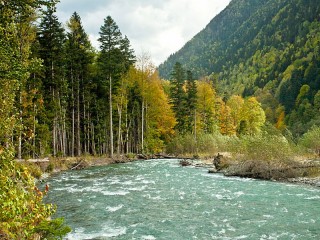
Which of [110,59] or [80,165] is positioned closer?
[80,165]

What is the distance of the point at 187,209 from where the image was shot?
13719 mm

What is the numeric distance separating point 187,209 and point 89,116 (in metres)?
30.6

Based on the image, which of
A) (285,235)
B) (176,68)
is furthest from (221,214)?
(176,68)

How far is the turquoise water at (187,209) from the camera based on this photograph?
10469mm

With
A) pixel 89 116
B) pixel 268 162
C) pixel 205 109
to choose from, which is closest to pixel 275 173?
pixel 268 162

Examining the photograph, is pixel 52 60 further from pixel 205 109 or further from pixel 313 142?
pixel 205 109

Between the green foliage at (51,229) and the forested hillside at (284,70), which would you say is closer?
the green foliage at (51,229)

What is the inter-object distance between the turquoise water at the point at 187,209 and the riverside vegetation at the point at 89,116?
8.37 feet

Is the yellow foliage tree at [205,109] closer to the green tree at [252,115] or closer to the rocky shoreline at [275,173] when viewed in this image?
the green tree at [252,115]

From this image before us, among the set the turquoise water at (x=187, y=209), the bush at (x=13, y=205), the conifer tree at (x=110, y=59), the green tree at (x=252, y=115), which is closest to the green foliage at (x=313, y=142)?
the turquoise water at (x=187, y=209)

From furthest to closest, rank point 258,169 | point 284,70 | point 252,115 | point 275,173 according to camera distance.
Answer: point 284,70
point 252,115
point 258,169
point 275,173

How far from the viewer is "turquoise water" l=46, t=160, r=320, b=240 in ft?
34.3

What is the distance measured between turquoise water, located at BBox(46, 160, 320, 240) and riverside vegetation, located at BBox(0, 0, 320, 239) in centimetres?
255

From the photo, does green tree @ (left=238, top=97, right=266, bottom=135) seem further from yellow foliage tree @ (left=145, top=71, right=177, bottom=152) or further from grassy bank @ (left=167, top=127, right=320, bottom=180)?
grassy bank @ (left=167, top=127, right=320, bottom=180)
